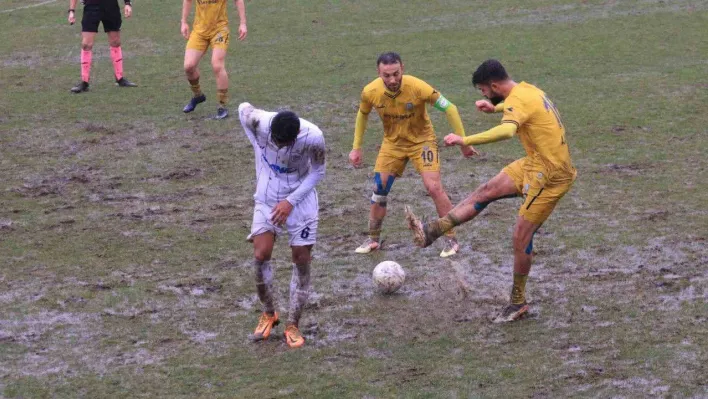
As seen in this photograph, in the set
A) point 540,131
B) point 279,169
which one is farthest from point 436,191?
point 279,169

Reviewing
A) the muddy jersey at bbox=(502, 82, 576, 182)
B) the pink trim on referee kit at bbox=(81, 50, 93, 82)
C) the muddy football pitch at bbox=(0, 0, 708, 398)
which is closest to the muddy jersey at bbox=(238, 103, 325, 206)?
the muddy football pitch at bbox=(0, 0, 708, 398)

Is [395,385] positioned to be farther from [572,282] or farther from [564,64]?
[564,64]

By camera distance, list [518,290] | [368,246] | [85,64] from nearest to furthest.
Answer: [518,290], [368,246], [85,64]

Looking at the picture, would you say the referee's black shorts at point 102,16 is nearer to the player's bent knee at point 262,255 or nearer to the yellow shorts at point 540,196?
the player's bent knee at point 262,255

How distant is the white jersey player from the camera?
7.21m

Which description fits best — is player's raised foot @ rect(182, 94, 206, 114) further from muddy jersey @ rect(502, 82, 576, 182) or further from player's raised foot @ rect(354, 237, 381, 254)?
muddy jersey @ rect(502, 82, 576, 182)

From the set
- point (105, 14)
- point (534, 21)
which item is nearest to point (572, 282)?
point (105, 14)

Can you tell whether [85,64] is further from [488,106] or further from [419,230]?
[488,106]

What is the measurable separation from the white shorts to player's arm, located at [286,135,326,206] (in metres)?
0.14

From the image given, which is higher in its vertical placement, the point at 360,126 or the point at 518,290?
the point at 360,126

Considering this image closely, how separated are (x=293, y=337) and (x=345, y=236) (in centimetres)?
266

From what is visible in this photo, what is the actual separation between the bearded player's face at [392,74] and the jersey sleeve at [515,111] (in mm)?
1618

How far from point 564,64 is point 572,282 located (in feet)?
27.7

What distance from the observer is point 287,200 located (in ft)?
23.7
